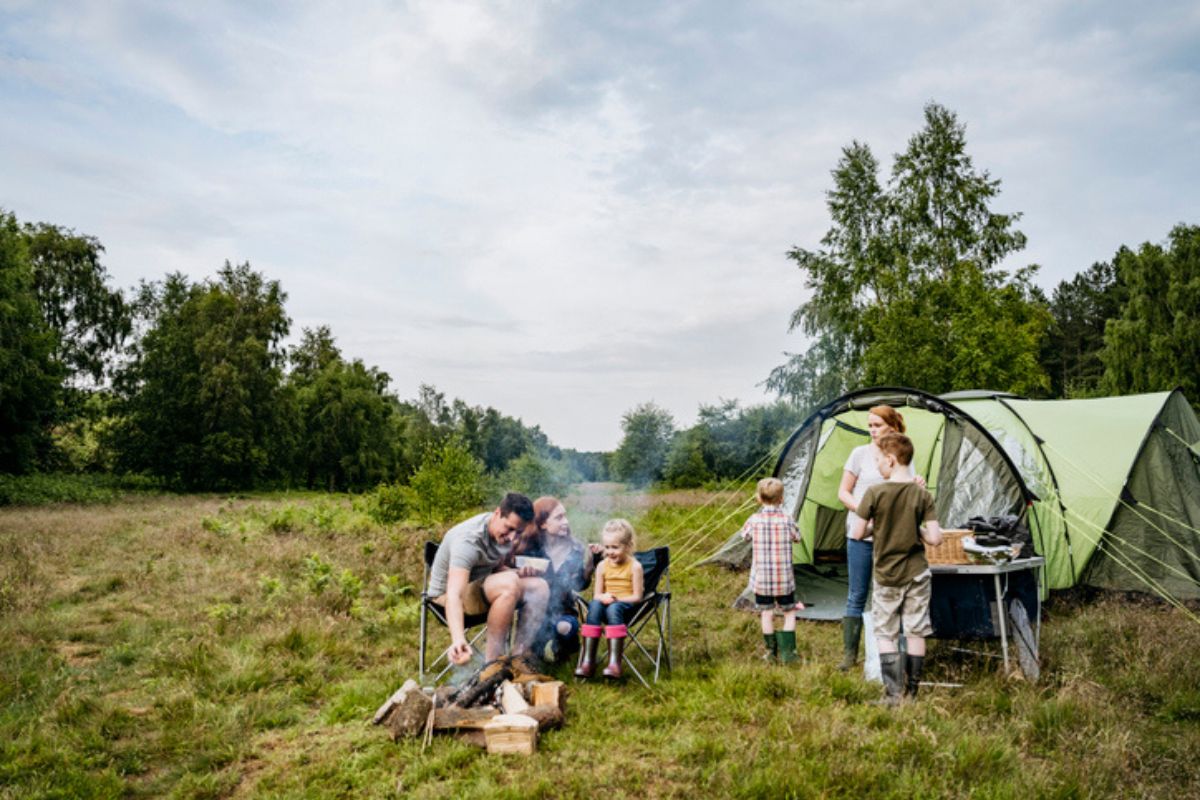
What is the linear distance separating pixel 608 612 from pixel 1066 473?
185 inches

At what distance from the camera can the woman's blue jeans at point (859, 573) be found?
14.8 ft

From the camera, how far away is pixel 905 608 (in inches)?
154

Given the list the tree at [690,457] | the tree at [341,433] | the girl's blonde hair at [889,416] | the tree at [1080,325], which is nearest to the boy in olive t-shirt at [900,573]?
the girl's blonde hair at [889,416]

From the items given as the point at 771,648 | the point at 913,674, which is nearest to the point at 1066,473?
the point at 771,648

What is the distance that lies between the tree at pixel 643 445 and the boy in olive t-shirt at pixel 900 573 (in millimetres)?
6544

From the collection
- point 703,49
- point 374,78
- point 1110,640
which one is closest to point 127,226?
point 374,78

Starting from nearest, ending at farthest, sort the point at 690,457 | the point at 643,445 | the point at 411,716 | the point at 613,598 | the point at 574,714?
the point at 411,716
the point at 574,714
the point at 613,598
the point at 643,445
the point at 690,457

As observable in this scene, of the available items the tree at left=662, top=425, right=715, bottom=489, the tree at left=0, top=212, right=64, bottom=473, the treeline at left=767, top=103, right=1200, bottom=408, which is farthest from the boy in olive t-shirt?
the tree at left=0, top=212, right=64, bottom=473

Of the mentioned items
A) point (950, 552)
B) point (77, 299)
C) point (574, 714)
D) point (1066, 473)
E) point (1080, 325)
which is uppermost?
point (1080, 325)

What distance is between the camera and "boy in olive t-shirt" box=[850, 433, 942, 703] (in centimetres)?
386

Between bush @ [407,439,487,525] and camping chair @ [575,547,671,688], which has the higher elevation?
bush @ [407,439,487,525]

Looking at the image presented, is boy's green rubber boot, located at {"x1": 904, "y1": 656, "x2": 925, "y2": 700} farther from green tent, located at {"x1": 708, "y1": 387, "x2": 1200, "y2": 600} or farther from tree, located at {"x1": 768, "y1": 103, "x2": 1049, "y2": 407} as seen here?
tree, located at {"x1": 768, "y1": 103, "x2": 1049, "y2": 407}

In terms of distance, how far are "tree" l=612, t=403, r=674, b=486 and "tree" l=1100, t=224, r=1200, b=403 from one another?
20962mm

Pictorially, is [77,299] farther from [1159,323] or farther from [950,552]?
[1159,323]
